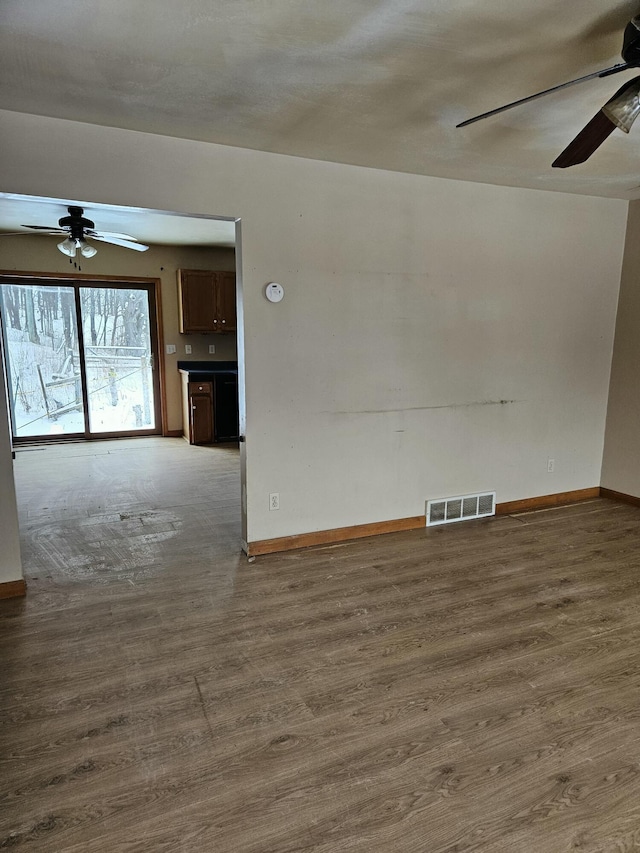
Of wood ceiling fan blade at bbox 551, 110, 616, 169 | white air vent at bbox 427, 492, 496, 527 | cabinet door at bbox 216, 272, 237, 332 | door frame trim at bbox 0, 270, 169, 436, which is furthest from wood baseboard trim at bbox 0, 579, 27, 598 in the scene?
cabinet door at bbox 216, 272, 237, 332

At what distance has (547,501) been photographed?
14.7ft

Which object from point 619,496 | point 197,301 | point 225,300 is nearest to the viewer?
point 619,496

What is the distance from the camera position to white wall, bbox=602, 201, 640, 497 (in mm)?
4320

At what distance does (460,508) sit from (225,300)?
14.2 ft

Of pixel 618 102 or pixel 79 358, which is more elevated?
pixel 618 102

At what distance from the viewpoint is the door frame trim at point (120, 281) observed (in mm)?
6130

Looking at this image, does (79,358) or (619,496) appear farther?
(79,358)

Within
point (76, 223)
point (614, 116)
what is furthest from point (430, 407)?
point (76, 223)

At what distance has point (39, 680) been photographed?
2.16 meters

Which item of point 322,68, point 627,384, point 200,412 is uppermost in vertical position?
point 322,68

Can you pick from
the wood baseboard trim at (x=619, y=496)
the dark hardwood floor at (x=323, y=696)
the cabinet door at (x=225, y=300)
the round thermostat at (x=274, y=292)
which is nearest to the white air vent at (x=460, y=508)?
the dark hardwood floor at (x=323, y=696)

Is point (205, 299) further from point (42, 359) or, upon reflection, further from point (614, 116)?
point (614, 116)

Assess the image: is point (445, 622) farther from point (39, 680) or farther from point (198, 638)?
point (39, 680)

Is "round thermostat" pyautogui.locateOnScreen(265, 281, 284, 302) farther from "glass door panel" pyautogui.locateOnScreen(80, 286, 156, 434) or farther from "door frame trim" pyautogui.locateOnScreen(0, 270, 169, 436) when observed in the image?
"glass door panel" pyautogui.locateOnScreen(80, 286, 156, 434)
